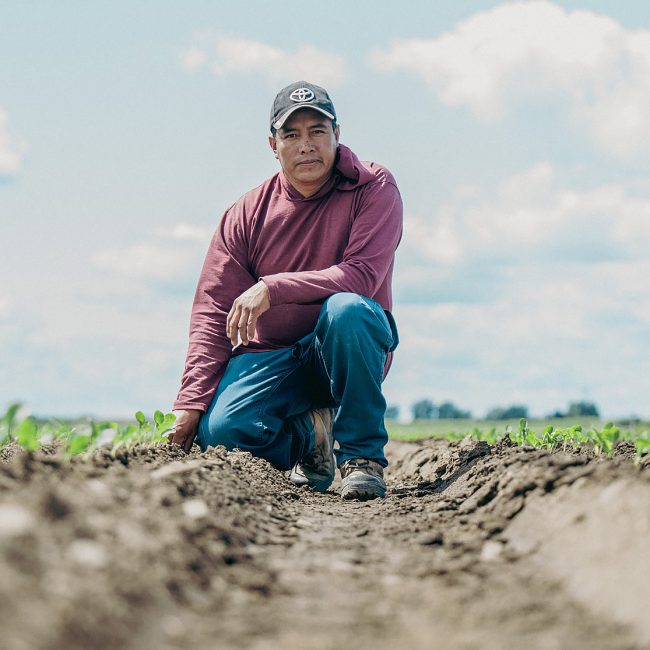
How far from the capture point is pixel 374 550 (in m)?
2.35

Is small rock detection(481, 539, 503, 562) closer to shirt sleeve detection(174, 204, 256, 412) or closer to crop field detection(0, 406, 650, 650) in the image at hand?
crop field detection(0, 406, 650, 650)

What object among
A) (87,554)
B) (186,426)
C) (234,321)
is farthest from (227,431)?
(87,554)

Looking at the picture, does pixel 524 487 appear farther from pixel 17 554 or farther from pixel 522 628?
pixel 17 554

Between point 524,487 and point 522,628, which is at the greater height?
point 524,487

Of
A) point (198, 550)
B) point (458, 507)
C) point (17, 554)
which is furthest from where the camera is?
point (458, 507)

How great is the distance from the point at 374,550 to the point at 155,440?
1.79 meters

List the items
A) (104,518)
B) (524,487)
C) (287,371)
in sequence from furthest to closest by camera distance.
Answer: (287,371), (524,487), (104,518)

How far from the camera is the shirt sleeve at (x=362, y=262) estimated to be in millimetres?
3801

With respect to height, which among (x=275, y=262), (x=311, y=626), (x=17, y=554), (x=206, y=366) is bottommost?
(x=311, y=626)

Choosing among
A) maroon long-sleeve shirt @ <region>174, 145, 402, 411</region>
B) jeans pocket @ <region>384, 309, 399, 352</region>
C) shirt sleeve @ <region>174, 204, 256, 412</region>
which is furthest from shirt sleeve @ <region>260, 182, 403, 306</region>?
shirt sleeve @ <region>174, 204, 256, 412</region>

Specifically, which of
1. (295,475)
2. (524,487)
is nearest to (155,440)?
(295,475)

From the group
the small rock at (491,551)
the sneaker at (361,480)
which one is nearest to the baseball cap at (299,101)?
the sneaker at (361,480)

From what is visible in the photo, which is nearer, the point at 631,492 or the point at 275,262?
the point at 631,492

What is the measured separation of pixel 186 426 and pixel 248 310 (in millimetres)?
993
